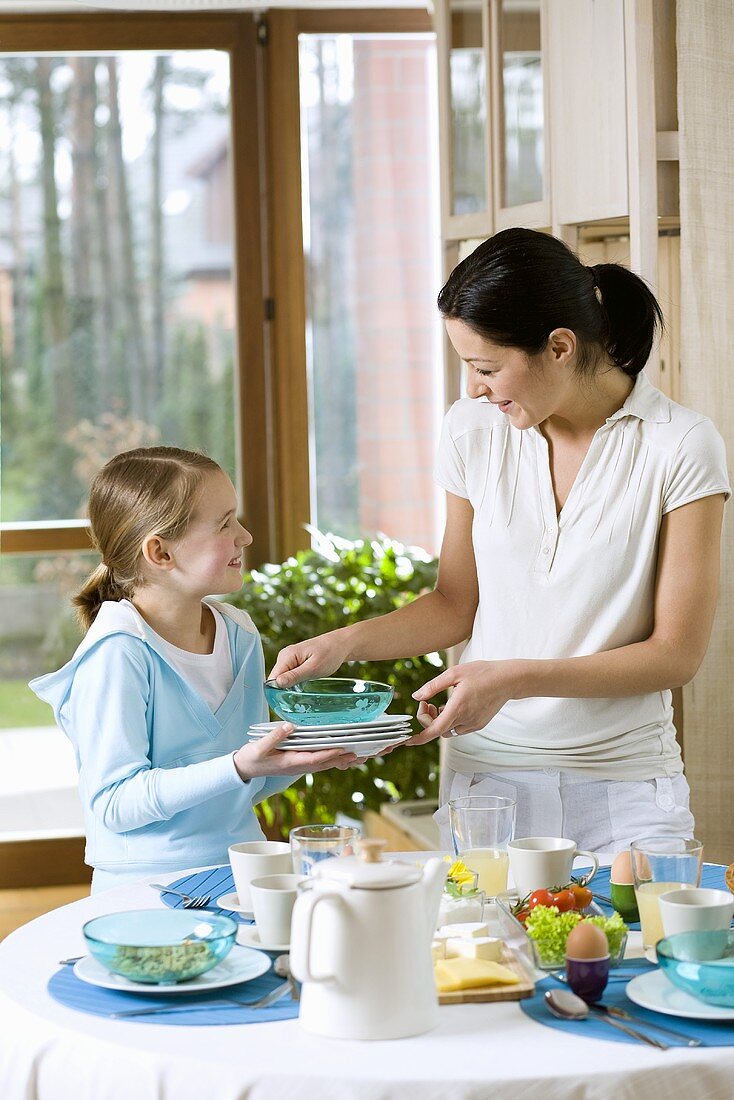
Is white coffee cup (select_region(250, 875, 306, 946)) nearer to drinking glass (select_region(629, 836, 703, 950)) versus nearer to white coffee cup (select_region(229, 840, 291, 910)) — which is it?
white coffee cup (select_region(229, 840, 291, 910))

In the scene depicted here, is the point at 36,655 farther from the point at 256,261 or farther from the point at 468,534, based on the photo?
the point at 468,534

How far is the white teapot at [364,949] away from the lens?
115 cm

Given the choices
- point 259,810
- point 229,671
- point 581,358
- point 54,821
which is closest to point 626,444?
point 581,358

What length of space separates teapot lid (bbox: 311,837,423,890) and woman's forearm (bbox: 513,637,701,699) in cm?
69

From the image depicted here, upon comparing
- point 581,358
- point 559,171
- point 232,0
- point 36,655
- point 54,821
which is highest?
point 232,0

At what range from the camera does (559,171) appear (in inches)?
104

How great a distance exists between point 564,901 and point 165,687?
0.73 meters

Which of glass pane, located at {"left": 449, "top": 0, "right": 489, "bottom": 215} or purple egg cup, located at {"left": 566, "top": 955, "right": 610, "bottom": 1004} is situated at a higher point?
glass pane, located at {"left": 449, "top": 0, "right": 489, "bottom": 215}

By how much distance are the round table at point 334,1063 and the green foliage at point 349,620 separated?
2.38m

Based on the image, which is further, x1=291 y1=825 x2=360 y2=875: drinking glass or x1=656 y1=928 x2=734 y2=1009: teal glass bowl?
x1=291 y1=825 x2=360 y2=875: drinking glass

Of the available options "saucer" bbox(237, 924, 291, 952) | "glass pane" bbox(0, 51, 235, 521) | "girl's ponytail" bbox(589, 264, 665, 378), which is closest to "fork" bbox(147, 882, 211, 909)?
"saucer" bbox(237, 924, 291, 952)

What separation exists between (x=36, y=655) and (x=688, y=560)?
9.42ft

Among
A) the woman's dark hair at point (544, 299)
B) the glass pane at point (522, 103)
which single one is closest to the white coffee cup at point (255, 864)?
the woman's dark hair at point (544, 299)

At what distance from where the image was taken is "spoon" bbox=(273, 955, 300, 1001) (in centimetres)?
128
